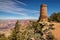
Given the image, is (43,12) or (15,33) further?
(43,12)

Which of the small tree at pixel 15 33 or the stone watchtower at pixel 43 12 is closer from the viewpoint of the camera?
the small tree at pixel 15 33

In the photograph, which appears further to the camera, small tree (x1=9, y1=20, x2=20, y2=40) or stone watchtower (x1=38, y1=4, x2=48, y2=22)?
stone watchtower (x1=38, y1=4, x2=48, y2=22)

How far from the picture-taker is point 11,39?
1039 cm

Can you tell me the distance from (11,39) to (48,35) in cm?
697

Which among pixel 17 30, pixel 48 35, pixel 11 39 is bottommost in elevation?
pixel 48 35

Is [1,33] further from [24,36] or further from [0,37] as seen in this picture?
[24,36]

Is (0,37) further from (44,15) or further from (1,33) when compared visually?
(44,15)

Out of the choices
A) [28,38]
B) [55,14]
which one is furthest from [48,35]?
[55,14]

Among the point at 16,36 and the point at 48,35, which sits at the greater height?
the point at 16,36

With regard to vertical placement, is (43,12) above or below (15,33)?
above

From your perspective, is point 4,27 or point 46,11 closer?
point 4,27

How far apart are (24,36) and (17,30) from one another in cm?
64

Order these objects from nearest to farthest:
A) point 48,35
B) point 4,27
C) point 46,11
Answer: point 4,27 < point 48,35 < point 46,11

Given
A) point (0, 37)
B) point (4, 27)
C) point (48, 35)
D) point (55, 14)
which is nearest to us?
point (0, 37)
